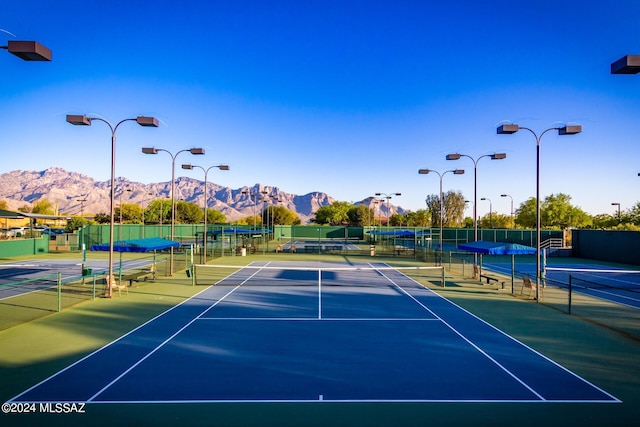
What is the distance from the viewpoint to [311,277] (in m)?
28.4

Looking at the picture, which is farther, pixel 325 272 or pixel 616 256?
pixel 616 256

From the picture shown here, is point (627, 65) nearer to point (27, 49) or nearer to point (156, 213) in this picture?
point (27, 49)

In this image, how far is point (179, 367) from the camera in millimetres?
10445

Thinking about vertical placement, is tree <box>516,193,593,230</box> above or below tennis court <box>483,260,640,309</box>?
above

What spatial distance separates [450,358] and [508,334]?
3828 mm

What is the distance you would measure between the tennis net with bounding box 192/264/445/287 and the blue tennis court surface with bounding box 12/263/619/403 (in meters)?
7.84

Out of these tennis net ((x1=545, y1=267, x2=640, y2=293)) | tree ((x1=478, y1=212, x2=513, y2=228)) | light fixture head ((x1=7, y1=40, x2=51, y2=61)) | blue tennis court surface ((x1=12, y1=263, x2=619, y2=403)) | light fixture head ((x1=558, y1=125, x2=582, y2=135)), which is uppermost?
light fixture head ((x1=558, y1=125, x2=582, y2=135))

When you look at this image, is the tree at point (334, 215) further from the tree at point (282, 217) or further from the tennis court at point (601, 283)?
the tennis court at point (601, 283)

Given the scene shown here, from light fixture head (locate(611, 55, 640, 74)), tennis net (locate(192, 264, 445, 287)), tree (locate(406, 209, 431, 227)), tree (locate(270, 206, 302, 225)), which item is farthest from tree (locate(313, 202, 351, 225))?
light fixture head (locate(611, 55, 640, 74))

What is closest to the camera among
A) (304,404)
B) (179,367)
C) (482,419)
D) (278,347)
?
(482,419)

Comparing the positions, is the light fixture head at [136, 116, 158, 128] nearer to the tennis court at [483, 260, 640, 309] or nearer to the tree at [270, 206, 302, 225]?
the tennis court at [483, 260, 640, 309]

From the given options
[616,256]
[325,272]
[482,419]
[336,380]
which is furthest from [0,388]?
[616,256]

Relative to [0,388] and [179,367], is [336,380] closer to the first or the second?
[179,367]

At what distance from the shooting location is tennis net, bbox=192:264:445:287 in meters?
25.3
